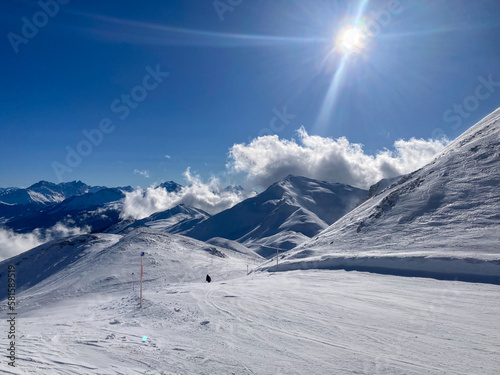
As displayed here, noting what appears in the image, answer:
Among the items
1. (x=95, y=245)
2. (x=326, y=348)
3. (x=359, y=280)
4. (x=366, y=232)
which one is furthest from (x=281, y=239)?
(x=326, y=348)

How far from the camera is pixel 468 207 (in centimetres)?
2912

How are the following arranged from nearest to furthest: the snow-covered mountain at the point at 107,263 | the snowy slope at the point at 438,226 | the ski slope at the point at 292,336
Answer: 1. the ski slope at the point at 292,336
2. the snowy slope at the point at 438,226
3. the snow-covered mountain at the point at 107,263

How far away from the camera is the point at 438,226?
28.0 meters

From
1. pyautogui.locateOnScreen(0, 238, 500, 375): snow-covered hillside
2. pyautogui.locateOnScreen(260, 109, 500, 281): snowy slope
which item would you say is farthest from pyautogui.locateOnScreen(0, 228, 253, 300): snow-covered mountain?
pyautogui.locateOnScreen(0, 238, 500, 375): snow-covered hillside

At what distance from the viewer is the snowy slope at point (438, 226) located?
813 inches

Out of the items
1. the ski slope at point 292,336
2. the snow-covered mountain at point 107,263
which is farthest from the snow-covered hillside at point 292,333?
the snow-covered mountain at point 107,263

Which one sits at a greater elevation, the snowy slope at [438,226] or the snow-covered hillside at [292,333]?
the snowy slope at [438,226]

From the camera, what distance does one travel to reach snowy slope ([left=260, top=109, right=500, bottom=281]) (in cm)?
2066

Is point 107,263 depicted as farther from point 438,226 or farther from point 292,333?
point 438,226

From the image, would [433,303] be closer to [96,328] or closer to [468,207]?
[96,328]

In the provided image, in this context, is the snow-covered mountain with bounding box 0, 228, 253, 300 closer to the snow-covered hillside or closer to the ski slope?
the snow-covered hillside

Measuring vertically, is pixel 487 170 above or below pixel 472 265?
above

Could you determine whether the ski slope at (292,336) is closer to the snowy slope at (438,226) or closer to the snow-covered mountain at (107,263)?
the snowy slope at (438,226)

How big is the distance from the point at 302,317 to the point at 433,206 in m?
27.3
